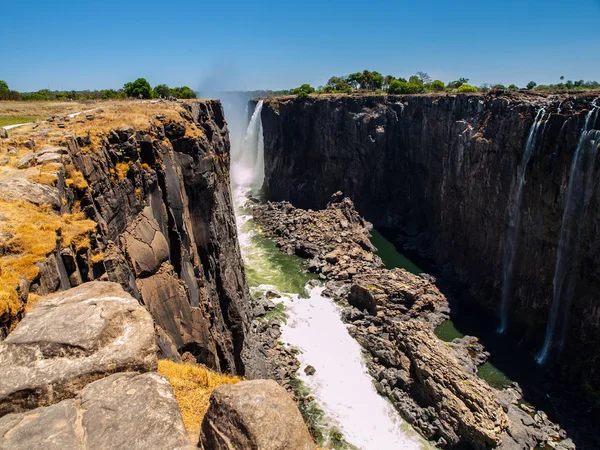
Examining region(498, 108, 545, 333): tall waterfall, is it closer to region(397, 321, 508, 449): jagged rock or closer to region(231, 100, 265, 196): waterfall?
region(397, 321, 508, 449): jagged rock

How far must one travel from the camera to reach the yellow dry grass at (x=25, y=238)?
24.8 feet

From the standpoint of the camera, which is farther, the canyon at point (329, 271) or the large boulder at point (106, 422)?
the canyon at point (329, 271)

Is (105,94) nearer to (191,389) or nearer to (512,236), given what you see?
(512,236)

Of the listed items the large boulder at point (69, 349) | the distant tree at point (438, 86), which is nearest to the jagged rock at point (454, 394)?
the large boulder at point (69, 349)

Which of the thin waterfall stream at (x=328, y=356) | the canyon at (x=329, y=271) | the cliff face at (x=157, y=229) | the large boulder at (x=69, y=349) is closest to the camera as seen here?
the large boulder at (x=69, y=349)

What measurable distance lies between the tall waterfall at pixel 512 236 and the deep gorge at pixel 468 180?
1.33 feet

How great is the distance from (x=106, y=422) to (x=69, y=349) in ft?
5.16

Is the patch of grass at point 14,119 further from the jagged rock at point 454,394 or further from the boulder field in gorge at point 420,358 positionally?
the jagged rock at point 454,394

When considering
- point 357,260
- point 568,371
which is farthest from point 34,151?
point 357,260

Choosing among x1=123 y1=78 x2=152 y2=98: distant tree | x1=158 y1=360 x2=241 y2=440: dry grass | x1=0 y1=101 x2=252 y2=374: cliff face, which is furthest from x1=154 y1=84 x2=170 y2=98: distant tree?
x1=158 y1=360 x2=241 y2=440: dry grass

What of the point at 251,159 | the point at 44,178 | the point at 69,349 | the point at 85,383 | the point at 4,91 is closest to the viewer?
the point at 85,383

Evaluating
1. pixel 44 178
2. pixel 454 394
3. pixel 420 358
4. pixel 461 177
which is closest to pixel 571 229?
pixel 420 358

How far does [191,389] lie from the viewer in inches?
315


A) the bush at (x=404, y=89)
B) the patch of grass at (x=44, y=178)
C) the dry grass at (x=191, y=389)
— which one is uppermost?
the bush at (x=404, y=89)
